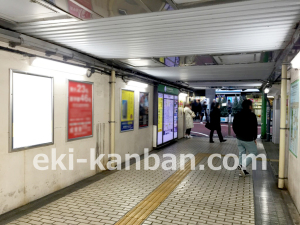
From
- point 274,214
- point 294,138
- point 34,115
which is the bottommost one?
point 274,214

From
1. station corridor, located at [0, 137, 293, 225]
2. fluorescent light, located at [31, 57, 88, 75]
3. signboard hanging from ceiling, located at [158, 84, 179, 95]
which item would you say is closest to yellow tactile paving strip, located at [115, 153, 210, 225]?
station corridor, located at [0, 137, 293, 225]

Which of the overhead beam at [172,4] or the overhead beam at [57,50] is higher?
the overhead beam at [172,4]

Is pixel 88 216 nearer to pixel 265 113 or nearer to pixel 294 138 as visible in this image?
pixel 294 138

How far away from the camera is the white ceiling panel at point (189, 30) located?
2914mm

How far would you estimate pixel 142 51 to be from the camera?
198 inches

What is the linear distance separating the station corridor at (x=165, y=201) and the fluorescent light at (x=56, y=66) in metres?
2.27

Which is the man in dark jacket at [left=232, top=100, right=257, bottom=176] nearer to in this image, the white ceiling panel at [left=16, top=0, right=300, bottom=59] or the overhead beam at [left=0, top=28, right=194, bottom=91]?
the white ceiling panel at [left=16, top=0, right=300, bottom=59]

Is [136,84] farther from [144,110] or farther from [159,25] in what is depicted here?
[159,25]

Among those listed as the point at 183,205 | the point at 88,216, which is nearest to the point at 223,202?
the point at 183,205

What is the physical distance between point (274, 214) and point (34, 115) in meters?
4.08

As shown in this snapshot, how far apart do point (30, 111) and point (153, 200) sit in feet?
8.26

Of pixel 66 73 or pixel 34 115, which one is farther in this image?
pixel 66 73

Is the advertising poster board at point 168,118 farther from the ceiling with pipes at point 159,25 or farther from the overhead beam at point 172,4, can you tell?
the overhead beam at point 172,4

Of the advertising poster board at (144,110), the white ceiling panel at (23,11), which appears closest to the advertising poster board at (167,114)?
the advertising poster board at (144,110)
